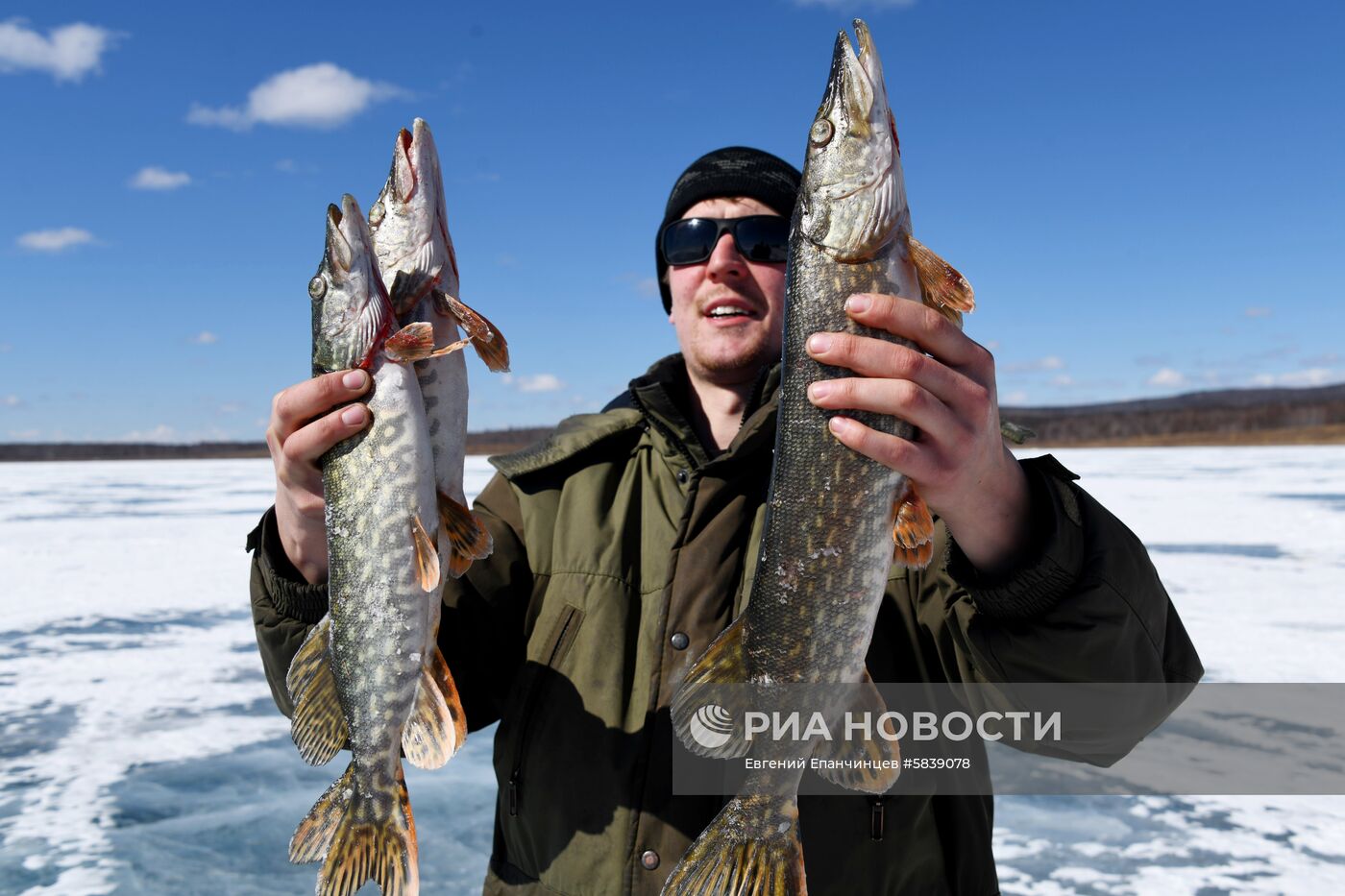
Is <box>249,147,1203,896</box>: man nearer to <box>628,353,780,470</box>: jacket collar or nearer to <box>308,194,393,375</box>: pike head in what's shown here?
<box>628,353,780,470</box>: jacket collar

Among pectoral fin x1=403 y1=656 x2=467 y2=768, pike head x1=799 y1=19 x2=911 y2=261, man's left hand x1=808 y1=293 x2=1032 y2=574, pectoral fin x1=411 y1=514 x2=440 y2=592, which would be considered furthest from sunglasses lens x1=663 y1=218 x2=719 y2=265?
pectoral fin x1=403 y1=656 x2=467 y2=768

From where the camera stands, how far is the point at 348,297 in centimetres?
222

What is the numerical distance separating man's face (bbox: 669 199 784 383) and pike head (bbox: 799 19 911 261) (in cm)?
→ 97

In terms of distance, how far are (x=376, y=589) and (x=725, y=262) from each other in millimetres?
1621

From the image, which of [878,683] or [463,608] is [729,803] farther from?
[463,608]

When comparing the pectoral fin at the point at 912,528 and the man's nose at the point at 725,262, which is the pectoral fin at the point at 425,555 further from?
the man's nose at the point at 725,262

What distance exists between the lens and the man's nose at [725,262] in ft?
10.2

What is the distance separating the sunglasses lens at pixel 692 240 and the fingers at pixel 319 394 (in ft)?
4.59

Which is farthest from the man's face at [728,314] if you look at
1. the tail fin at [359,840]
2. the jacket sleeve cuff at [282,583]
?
the tail fin at [359,840]

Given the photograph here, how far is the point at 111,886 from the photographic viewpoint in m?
3.84

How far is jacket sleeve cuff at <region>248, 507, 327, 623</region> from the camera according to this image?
2477 mm

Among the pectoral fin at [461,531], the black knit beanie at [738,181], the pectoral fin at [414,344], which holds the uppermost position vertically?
the black knit beanie at [738,181]

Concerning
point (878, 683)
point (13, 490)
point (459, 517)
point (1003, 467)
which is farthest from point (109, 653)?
point (13, 490)

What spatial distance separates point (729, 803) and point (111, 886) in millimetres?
3220
